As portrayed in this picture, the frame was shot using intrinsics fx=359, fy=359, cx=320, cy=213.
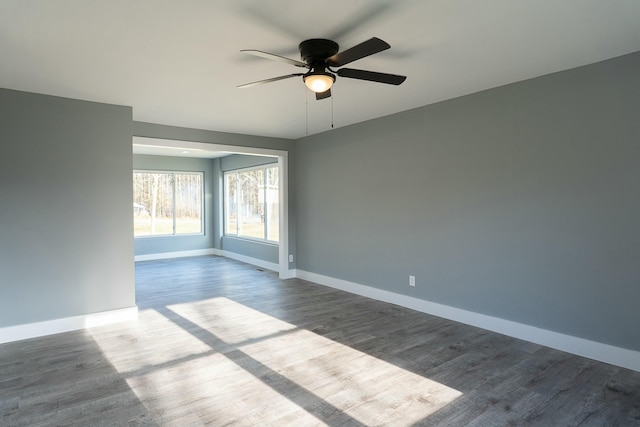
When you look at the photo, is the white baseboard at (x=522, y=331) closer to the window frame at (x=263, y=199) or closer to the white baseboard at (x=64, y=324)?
the window frame at (x=263, y=199)

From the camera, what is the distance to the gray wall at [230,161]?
497cm

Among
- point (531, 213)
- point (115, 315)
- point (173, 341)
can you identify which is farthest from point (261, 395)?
point (531, 213)

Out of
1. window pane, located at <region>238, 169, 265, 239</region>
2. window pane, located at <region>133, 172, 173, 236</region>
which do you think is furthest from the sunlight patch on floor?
window pane, located at <region>133, 172, 173, 236</region>

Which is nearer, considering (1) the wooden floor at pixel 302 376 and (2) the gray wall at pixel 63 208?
(1) the wooden floor at pixel 302 376

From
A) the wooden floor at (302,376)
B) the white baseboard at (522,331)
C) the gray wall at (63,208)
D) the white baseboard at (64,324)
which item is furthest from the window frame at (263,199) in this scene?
the wooden floor at (302,376)

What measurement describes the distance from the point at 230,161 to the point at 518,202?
6541 mm

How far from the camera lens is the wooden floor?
7.42 ft

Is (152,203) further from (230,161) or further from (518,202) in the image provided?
(518,202)

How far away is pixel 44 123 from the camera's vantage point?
370 cm

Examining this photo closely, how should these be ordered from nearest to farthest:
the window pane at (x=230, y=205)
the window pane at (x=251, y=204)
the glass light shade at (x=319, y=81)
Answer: the glass light shade at (x=319, y=81)
the window pane at (x=251, y=204)
the window pane at (x=230, y=205)

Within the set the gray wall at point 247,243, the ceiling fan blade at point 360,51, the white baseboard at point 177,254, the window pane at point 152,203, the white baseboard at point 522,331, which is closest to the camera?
the ceiling fan blade at point 360,51

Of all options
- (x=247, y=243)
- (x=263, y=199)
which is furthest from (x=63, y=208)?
(x=247, y=243)

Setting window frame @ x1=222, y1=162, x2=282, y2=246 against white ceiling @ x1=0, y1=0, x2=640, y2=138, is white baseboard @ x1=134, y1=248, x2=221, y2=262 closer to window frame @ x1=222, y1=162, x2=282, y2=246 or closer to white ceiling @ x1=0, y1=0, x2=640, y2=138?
window frame @ x1=222, y1=162, x2=282, y2=246

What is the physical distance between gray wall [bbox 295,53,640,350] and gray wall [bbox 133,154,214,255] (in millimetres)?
5119
